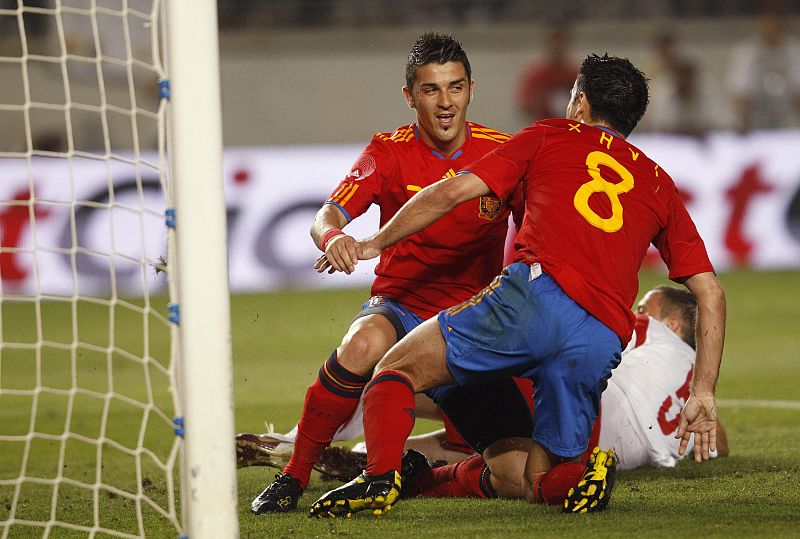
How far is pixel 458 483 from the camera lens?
4430mm

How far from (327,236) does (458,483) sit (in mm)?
1124

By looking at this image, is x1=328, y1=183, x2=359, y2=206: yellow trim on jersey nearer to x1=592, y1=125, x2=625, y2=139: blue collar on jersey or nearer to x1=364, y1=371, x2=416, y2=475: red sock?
x1=364, y1=371, x2=416, y2=475: red sock

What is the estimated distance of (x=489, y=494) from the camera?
4340mm

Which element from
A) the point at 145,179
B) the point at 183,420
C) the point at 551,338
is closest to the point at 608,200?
the point at 551,338

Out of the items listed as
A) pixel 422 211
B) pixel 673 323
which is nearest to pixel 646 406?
pixel 673 323

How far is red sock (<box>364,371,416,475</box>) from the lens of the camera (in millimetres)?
3871

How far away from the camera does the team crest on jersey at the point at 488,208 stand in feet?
14.8

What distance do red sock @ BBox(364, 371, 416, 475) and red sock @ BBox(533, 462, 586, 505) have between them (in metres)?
0.52

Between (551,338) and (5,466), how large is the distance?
2.87m

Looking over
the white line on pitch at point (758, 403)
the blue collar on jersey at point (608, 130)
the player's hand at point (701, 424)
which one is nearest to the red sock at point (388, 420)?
the player's hand at point (701, 424)

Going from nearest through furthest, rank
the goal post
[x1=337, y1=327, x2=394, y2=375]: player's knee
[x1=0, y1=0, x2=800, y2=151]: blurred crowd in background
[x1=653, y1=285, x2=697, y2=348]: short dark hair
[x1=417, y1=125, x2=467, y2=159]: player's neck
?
the goal post → [x1=337, y1=327, x2=394, y2=375]: player's knee → [x1=417, y1=125, x2=467, y2=159]: player's neck → [x1=653, y1=285, x2=697, y2=348]: short dark hair → [x1=0, y1=0, x2=800, y2=151]: blurred crowd in background

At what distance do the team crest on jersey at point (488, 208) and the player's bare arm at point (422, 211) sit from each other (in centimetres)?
72

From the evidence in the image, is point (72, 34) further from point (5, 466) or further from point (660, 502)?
point (660, 502)

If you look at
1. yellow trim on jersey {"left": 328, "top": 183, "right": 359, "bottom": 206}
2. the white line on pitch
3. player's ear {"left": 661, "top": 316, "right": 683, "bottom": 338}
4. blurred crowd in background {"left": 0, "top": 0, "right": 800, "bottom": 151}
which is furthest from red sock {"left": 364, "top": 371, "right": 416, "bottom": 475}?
blurred crowd in background {"left": 0, "top": 0, "right": 800, "bottom": 151}
